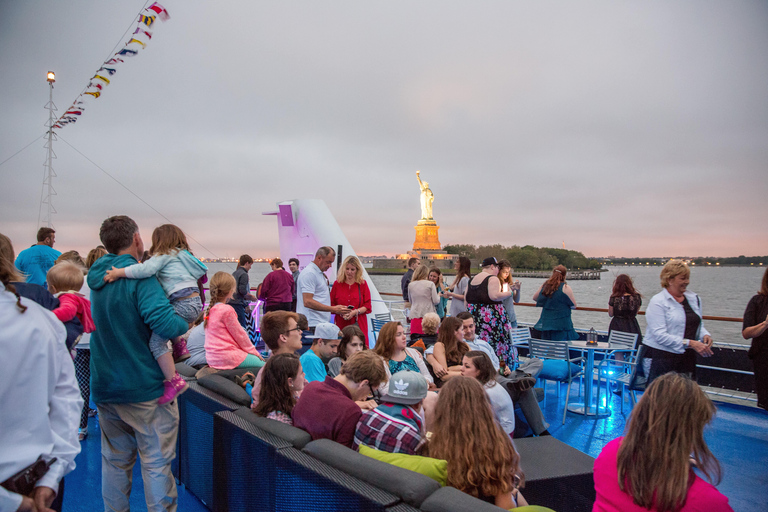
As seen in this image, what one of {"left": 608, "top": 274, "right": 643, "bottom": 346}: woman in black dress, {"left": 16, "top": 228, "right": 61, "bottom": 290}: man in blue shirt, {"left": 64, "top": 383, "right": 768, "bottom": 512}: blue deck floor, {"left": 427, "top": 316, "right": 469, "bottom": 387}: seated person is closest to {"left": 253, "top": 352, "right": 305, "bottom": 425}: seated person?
{"left": 64, "top": 383, "right": 768, "bottom": 512}: blue deck floor

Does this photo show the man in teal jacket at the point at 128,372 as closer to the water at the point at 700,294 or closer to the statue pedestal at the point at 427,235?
the water at the point at 700,294

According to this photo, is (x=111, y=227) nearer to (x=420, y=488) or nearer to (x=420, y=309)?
(x=420, y=488)

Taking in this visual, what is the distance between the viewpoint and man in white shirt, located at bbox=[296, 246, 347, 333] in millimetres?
4258

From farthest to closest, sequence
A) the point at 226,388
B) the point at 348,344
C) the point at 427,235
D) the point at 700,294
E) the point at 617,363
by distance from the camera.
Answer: the point at 427,235
the point at 700,294
the point at 617,363
the point at 348,344
the point at 226,388

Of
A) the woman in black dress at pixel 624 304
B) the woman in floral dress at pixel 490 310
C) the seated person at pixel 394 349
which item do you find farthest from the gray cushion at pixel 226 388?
the woman in black dress at pixel 624 304

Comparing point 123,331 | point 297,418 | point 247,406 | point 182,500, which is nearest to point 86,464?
point 182,500

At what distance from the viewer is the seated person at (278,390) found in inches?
87.4

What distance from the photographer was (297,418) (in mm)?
2074

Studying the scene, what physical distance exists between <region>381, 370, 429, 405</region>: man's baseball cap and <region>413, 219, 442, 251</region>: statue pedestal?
42.1m

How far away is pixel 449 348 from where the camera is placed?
3676 millimetres

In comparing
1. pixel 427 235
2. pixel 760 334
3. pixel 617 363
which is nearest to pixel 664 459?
pixel 760 334

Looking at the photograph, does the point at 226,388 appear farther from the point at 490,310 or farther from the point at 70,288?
the point at 490,310

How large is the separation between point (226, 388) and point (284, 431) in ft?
2.63

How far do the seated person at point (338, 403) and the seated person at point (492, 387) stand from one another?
24.4 inches
